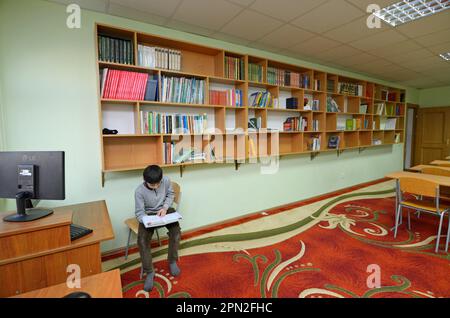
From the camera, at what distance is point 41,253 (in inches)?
51.6

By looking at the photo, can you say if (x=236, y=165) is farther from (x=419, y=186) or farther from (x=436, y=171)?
(x=436, y=171)

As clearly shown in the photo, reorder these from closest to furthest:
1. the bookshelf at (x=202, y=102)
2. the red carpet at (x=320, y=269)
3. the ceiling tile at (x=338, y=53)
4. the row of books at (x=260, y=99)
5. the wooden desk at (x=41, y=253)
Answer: the wooden desk at (x=41, y=253)
the red carpet at (x=320, y=269)
the bookshelf at (x=202, y=102)
the row of books at (x=260, y=99)
the ceiling tile at (x=338, y=53)

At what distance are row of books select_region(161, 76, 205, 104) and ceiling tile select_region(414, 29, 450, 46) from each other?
331cm

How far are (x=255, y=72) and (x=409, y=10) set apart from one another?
189cm

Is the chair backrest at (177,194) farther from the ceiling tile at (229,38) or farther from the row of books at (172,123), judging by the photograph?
the ceiling tile at (229,38)

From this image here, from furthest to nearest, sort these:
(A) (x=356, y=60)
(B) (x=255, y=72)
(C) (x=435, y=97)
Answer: (C) (x=435, y=97) → (A) (x=356, y=60) → (B) (x=255, y=72)

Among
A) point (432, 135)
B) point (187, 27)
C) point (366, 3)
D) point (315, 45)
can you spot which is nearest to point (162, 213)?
point (187, 27)

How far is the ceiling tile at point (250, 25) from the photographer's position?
254 cm

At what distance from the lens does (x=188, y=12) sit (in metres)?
2.42

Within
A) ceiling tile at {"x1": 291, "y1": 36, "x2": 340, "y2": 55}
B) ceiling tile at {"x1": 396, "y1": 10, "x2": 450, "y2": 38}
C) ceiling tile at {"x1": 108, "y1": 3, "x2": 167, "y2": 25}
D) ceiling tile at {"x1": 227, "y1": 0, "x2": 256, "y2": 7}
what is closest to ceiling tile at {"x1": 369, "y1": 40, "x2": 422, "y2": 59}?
ceiling tile at {"x1": 396, "y1": 10, "x2": 450, "y2": 38}

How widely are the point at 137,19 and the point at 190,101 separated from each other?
1.08m

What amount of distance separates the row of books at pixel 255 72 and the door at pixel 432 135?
642 cm

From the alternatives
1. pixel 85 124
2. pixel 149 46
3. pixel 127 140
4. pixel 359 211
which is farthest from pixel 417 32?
pixel 85 124

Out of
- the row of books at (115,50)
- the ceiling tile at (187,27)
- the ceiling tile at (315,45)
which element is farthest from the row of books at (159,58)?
the ceiling tile at (315,45)
